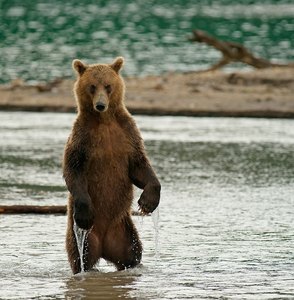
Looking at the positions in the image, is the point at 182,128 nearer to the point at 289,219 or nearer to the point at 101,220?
the point at 289,219

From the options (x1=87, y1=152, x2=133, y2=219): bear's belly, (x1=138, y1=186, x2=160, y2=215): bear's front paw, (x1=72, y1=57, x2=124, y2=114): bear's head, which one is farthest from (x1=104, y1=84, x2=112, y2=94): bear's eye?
(x1=138, y1=186, x2=160, y2=215): bear's front paw

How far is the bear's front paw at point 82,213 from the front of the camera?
8.68m

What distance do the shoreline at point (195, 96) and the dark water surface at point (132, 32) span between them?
14.6ft

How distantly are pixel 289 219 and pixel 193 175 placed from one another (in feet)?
9.50

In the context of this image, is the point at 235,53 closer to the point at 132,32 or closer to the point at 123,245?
the point at 123,245

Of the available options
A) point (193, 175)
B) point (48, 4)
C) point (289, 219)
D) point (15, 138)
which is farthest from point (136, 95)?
point (48, 4)

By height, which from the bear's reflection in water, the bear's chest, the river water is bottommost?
the river water

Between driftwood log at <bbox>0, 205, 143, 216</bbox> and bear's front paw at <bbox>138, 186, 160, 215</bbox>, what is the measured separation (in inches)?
91.2

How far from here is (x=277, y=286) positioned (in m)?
8.48

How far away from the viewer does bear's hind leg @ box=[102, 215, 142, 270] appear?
9.01m

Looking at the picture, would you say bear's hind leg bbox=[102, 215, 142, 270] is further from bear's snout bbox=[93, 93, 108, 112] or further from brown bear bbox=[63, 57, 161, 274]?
bear's snout bbox=[93, 93, 108, 112]

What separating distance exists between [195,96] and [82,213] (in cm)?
1190

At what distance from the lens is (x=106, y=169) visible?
8.93m

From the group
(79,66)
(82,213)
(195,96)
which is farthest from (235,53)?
(82,213)
